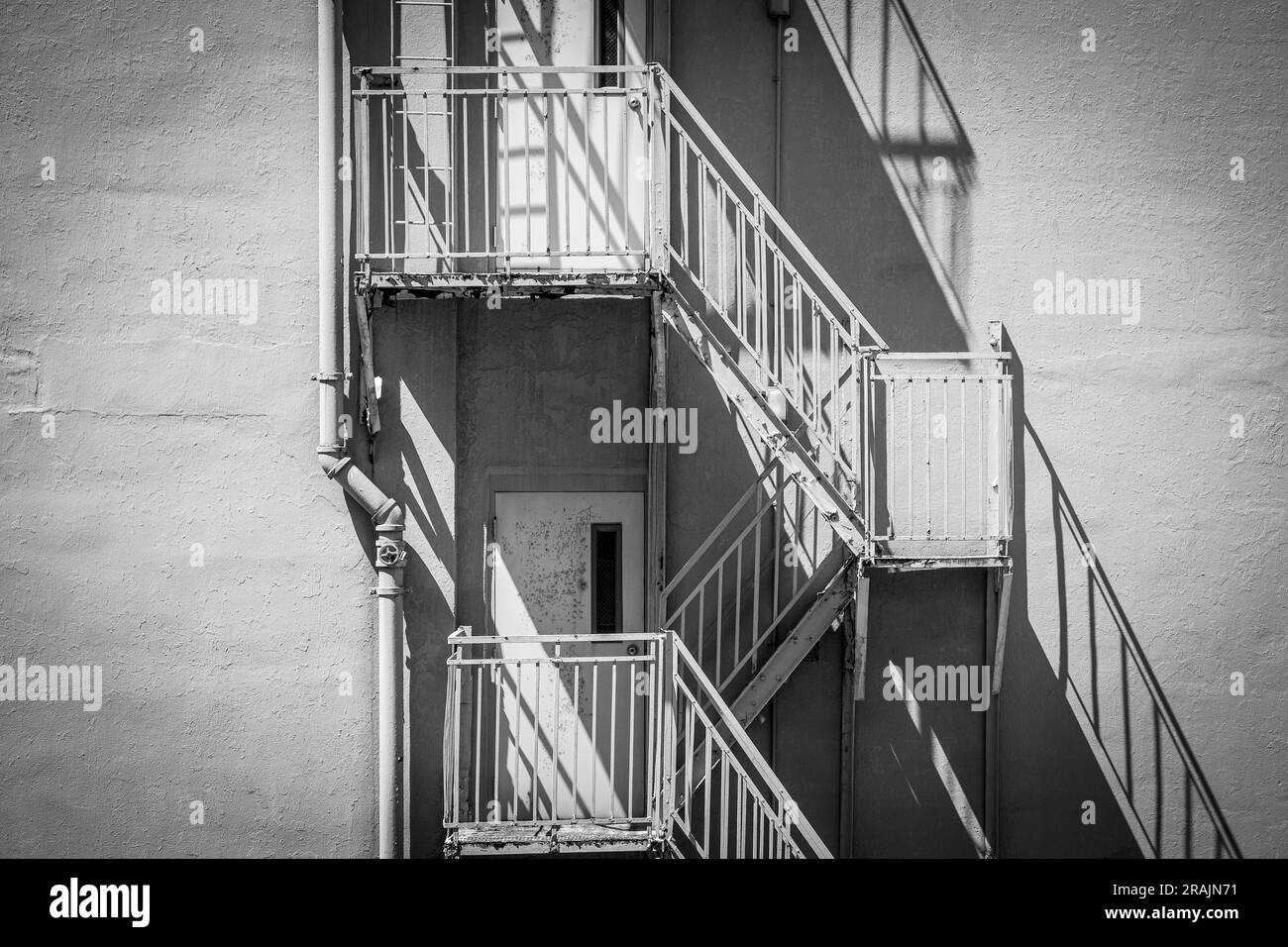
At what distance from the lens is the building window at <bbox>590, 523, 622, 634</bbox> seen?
8.09m

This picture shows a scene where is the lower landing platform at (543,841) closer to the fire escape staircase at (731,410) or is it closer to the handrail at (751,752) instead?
the fire escape staircase at (731,410)

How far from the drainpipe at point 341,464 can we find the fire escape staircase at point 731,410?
10.5 inches

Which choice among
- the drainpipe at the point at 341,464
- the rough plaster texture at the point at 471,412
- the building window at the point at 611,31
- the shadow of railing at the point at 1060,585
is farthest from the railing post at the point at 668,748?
the building window at the point at 611,31

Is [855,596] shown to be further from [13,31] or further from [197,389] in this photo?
[13,31]

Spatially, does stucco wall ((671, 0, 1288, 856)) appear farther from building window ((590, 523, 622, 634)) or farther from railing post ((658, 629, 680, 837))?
railing post ((658, 629, 680, 837))

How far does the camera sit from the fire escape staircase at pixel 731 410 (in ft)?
24.2

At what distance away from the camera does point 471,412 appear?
8.08 meters

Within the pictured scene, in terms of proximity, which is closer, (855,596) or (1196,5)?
(855,596)

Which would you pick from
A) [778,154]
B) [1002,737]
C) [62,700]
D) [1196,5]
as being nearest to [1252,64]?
[1196,5]

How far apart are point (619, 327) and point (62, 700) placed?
4.87 m

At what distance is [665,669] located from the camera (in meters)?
7.70

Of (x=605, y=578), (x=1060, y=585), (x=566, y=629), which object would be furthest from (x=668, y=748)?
(x=1060, y=585)

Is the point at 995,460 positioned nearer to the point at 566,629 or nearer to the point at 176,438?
the point at 566,629
